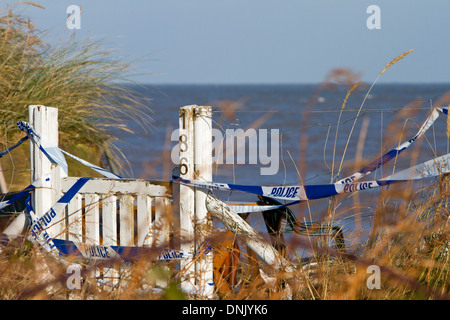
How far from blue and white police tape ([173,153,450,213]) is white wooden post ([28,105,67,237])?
0.92 meters

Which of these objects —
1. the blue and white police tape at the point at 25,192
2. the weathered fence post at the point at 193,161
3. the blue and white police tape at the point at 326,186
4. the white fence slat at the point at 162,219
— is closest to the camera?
the white fence slat at the point at 162,219

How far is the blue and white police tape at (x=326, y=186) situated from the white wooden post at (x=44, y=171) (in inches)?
36.2

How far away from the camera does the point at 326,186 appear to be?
3.59 metres

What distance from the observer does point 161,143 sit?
19266 mm

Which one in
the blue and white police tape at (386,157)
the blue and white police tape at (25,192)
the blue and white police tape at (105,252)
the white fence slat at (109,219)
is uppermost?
the blue and white police tape at (386,157)

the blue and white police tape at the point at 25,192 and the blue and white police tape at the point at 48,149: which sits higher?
the blue and white police tape at the point at 48,149

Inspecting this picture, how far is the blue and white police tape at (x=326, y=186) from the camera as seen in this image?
3.58m

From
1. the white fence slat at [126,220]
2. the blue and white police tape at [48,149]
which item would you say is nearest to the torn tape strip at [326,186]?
the white fence slat at [126,220]

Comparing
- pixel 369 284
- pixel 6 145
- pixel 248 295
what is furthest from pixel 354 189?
pixel 6 145

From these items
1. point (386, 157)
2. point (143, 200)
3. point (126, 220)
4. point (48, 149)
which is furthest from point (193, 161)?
point (386, 157)

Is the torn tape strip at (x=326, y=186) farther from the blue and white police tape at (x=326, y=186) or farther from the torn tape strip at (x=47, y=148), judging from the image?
the torn tape strip at (x=47, y=148)

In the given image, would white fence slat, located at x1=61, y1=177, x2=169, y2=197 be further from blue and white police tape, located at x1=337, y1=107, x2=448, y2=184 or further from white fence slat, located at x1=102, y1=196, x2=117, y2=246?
blue and white police tape, located at x1=337, y1=107, x2=448, y2=184

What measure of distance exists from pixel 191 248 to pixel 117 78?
434cm

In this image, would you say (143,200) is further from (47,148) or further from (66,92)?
(66,92)
